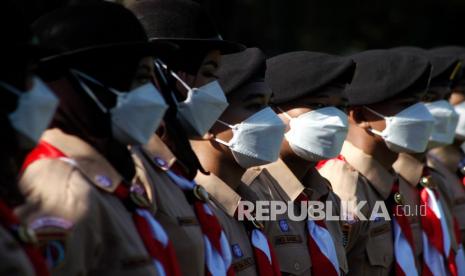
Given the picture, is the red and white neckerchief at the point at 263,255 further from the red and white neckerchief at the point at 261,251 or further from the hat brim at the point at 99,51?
the hat brim at the point at 99,51

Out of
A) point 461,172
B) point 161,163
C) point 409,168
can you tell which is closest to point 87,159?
point 161,163

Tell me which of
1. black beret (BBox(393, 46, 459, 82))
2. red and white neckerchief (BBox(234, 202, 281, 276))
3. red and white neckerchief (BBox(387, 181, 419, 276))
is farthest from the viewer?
black beret (BBox(393, 46, 459, 82))

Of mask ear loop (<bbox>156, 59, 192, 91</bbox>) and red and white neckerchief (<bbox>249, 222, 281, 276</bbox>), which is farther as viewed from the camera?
red and white neckerchief (<bbox>249, 222, 281, 276</bbox>)

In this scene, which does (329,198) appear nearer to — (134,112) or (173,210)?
(173,210)

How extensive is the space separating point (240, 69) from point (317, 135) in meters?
0.77

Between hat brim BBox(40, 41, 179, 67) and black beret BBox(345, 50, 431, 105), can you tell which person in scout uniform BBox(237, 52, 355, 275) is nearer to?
black beret BBox(345, 50, 431, 105)

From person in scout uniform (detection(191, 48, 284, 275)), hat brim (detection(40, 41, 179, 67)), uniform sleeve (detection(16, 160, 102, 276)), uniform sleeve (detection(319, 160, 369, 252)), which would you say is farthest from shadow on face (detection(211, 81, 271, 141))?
uniform sleeve (detection(16, 160, 102, 276))

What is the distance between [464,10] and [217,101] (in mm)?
13456

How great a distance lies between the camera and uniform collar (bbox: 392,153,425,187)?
7926 millimetres

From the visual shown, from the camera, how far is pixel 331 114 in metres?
6.66

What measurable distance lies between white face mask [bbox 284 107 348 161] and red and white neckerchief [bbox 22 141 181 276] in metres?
2.10

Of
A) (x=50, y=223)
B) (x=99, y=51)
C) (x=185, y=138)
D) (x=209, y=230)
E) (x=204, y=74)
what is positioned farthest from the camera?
(x=204, y=74)

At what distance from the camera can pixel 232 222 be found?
229 inches

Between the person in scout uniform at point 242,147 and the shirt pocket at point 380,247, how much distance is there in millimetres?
1316
